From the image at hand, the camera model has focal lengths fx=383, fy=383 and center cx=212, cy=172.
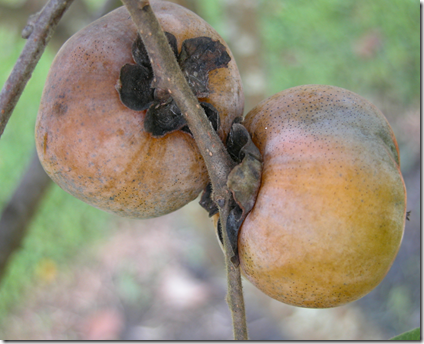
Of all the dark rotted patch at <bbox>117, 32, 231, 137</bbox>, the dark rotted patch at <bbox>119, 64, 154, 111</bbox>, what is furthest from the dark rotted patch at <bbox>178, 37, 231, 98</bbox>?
the dark rotted patch at <bbox>119, 64, 154, 111</bbox>

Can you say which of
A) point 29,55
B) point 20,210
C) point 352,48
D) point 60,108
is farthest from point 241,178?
point 352,48

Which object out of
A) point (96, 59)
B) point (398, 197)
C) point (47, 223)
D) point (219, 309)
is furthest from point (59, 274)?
point (398, 197)

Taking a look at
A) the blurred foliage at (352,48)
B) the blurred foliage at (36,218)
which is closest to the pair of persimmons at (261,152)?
the blurred foliage at (36,218)

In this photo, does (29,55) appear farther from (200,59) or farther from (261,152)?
(261,152)

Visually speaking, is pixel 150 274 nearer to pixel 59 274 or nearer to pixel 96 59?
pixel 59 274

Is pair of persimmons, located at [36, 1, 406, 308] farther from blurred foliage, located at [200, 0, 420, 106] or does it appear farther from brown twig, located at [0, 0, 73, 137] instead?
blurred foliage, located at [200, 0, 420, 106]

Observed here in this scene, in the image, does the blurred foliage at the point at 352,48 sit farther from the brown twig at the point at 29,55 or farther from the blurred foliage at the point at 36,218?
the brown twig at the point at 29,55
